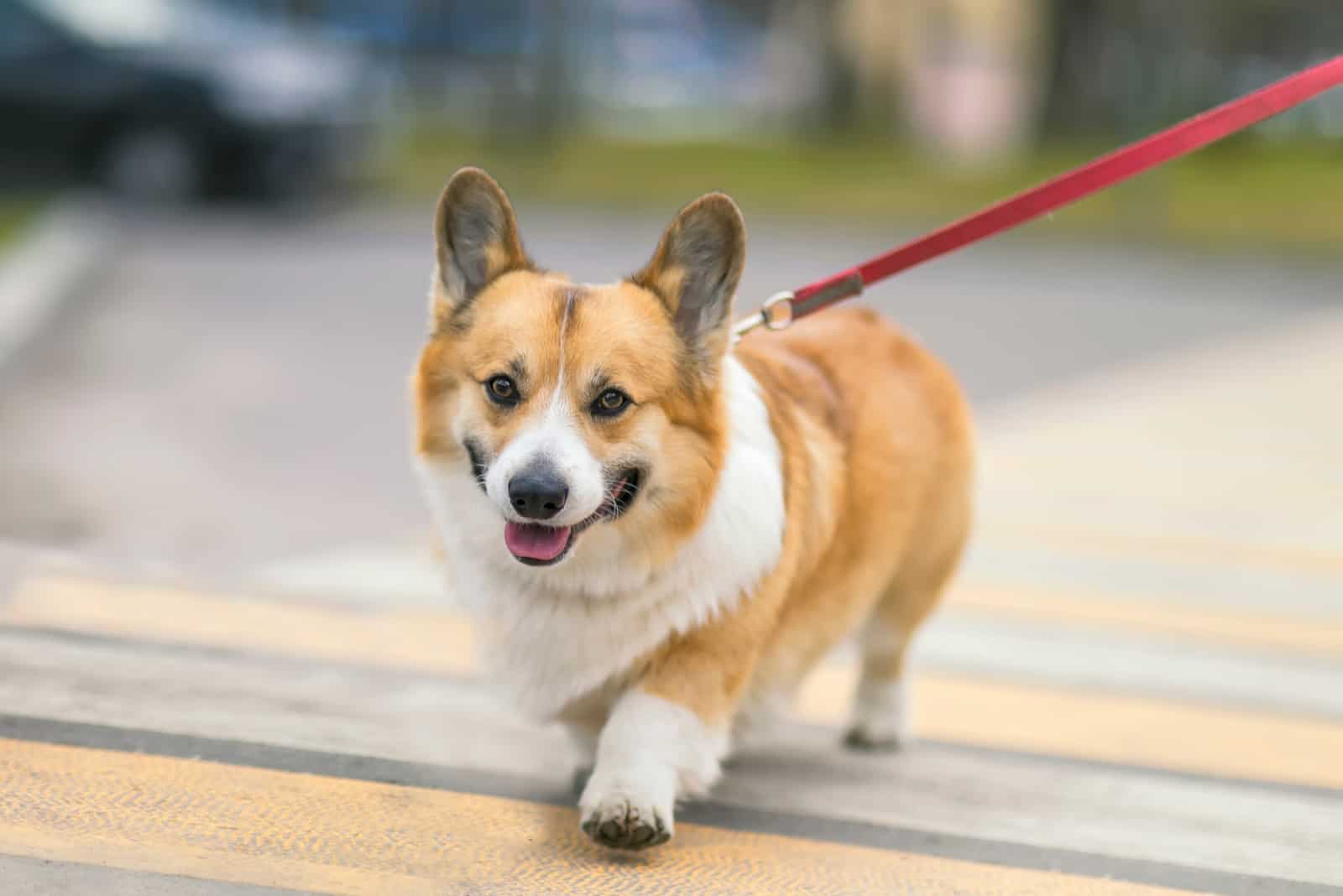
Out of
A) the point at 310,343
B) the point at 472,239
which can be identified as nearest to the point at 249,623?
the point at 472,239

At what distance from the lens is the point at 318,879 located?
2695 millimetres

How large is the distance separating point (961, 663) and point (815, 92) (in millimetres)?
23849

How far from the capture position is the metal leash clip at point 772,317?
3850 millimetres

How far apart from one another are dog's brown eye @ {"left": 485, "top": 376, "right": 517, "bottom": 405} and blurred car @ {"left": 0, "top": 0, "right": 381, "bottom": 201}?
35.4 feet

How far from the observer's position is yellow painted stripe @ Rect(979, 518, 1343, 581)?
6.27 metres

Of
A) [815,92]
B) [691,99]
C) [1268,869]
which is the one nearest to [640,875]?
[1268,869]

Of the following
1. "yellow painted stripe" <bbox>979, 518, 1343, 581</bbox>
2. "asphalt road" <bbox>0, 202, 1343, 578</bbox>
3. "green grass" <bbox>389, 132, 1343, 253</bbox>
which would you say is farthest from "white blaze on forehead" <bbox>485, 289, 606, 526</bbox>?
"green grass" <bbox>389, 132, 1343, 253</bbox>

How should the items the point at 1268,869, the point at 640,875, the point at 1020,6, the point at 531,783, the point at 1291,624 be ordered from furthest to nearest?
1. the point at 1020,6
2. the point at 1291,624
3. the point at 531,783
4. the point at 1268,869
5. the point at 640,875

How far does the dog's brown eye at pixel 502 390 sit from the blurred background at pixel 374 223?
2446 millimetres

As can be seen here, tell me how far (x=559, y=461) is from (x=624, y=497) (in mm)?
268

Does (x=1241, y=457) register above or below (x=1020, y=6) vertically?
below

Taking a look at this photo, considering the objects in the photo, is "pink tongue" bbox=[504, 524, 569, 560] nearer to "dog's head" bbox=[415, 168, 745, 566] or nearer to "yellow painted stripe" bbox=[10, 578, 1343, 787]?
"dog's head" bbox=[415, 168, 745, 566]

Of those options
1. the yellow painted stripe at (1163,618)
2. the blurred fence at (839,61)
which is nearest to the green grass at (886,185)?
the blurred fence at (839,61)

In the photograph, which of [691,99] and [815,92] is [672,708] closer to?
[815,92]
